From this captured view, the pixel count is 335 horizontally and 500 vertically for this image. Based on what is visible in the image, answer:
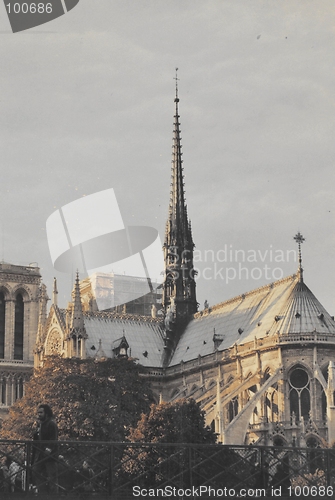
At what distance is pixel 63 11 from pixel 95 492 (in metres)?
20.3

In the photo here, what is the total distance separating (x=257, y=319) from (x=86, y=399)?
2013 cm

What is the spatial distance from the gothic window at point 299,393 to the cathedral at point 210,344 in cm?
6

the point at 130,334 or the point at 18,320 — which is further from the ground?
the point at 18,320

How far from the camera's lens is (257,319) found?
86125 mm

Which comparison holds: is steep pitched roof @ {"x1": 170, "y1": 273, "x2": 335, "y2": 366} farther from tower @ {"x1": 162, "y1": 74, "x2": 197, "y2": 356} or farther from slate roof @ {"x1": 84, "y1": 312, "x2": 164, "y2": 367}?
slate roof @ {"x1": 84, "y1": 312, "x2": 164, "y2": 367}

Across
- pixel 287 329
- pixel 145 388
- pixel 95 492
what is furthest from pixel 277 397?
pixel 95 492

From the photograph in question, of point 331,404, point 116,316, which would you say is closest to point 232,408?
point 331,404

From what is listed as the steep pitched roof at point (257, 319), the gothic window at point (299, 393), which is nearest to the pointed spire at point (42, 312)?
the steep pitched roof at point (257, 319)

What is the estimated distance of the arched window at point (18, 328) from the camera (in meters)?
114

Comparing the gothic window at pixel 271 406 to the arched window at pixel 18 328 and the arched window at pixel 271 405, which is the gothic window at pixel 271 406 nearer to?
the arched window at pixel 271 405

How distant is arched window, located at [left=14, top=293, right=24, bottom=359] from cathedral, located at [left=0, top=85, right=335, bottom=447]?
95mm

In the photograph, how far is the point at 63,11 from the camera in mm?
45219

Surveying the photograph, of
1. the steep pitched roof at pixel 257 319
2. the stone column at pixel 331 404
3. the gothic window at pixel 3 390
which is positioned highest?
the steep pitched roof at pixel 257 319

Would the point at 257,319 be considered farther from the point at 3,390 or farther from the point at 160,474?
the point at 160,474
